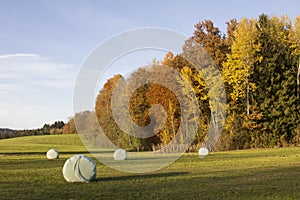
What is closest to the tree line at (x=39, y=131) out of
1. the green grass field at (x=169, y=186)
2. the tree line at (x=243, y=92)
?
the tree line at (x=243, y=92)

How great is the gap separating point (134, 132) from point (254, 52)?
14221mm

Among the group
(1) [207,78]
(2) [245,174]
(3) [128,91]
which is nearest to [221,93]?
(1) [207,78]

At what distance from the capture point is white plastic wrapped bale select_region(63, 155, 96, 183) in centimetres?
1524

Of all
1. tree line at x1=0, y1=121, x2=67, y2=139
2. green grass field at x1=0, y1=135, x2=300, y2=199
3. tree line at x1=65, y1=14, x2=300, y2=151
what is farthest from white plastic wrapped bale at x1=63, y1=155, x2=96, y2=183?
tree line at x1=0, y1=121, x2=67, y2=139

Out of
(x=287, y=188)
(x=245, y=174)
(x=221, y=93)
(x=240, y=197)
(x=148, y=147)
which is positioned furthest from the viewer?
(x=148, y=147)

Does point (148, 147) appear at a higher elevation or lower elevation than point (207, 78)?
lower

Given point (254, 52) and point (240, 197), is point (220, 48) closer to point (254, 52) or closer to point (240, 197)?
point (254, 52)

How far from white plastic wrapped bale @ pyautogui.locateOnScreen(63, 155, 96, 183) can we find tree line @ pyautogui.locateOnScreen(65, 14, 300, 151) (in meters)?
23.5

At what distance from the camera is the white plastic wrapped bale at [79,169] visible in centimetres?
1524

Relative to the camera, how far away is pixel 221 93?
134 ft

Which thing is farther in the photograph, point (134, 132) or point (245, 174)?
point (134, 132)

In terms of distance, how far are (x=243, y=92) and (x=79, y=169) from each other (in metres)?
28.7

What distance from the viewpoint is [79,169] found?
15.3 metres

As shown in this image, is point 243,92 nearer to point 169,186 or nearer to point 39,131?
point 169,186
